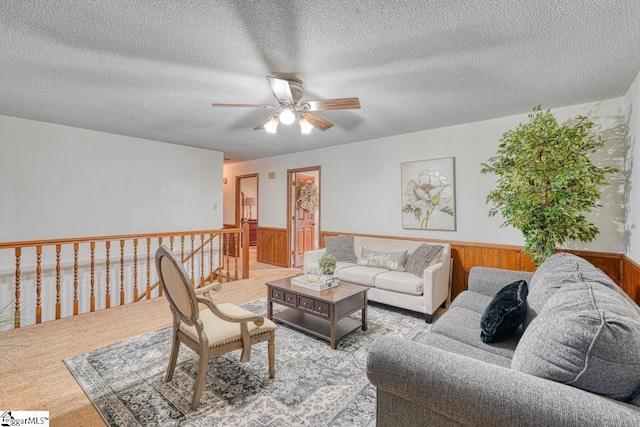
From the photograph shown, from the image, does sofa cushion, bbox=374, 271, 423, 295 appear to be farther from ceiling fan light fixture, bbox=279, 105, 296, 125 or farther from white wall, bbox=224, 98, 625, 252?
ceiling fan light fixture, bbox=279, 105, 296, 125

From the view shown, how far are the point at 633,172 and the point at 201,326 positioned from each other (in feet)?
12.0

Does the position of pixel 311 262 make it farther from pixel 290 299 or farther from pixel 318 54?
pixel 318 54

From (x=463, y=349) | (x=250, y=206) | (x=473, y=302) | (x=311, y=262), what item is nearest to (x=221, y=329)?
(x=463, y=349)

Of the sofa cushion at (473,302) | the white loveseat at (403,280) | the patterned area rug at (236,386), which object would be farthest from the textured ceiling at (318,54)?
the patterned area rug at (236,386)

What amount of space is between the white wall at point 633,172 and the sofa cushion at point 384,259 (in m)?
2.12

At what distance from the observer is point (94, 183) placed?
435 centimetres

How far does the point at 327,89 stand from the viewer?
2.73 metres

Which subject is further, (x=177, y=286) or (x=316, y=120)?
(x=316, y=120)

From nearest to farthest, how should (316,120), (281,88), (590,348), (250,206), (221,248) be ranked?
1. (590,348)
2. (281,88)
3. (316,120)
4. (221,248)
5. (250,206)

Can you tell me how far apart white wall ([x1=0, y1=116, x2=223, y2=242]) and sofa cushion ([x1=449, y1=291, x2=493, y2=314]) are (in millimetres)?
4650

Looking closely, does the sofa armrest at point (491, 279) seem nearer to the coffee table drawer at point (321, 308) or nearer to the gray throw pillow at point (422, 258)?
the gray throw pillow at point (422, 258)

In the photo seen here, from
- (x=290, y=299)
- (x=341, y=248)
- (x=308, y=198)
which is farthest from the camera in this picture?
(x=308, y=198)

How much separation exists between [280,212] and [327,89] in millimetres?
3784

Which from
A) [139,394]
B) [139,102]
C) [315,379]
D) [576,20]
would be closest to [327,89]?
[576,20]
